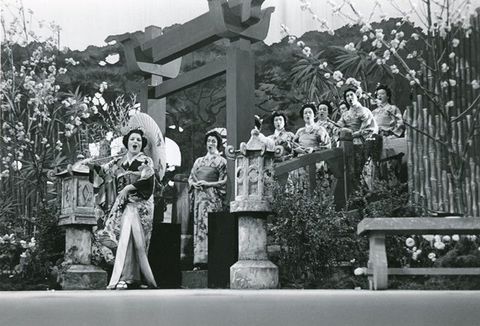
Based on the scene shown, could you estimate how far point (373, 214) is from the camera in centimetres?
799

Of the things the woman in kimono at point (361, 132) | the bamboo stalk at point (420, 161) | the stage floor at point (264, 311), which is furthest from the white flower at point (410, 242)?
the stage floor at point (264, 311)

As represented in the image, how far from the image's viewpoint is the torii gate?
348 inches

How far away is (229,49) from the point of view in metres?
9.05

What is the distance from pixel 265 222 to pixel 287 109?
3.99 meters

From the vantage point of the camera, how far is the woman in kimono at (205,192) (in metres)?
9.02

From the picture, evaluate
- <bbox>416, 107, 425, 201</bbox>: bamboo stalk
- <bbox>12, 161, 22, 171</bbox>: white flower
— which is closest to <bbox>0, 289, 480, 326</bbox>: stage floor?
<bbox>416, 107, 425, 201</bbox>: bamboo stalk

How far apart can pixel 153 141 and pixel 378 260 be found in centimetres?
335

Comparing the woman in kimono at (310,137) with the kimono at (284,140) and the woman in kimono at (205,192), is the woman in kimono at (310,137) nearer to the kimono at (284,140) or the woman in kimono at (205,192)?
the kimono at (284,140)

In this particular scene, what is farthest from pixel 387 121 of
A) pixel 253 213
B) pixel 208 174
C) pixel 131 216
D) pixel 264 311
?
pixel 264 311

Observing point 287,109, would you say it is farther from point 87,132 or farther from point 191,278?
point 191,278

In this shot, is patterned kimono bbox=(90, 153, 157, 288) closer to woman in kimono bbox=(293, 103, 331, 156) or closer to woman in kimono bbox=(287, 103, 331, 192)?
woman in kimono bbox=(287, 103, 331, 192)

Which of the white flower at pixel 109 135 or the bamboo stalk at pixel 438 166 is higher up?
the white flower at pixel 109 135

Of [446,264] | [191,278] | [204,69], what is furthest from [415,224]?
[204,69]

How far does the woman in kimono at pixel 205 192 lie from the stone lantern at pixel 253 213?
1172mm
